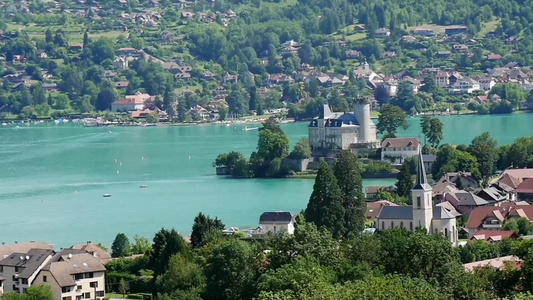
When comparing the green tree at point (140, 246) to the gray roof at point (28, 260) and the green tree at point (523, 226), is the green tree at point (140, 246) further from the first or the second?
the green tree at point (523, 226)

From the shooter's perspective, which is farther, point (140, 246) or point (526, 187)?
point (526, 187)

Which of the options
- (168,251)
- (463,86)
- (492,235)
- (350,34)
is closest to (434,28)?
(350,34)

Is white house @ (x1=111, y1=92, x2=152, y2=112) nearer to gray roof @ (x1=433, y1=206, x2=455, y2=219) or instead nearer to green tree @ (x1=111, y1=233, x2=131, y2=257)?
green tree @ (x1=111, y1=233, x2=131, y2=257)

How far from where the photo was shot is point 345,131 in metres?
34.3

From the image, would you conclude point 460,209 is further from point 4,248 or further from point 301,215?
point 4,248

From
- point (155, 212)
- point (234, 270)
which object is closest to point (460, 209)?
point (155, 212)

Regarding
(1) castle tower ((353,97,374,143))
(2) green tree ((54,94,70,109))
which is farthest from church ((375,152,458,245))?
(2) green tree ((54,94,70,109))

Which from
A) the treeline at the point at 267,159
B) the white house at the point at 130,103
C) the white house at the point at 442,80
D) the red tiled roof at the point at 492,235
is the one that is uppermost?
the white house at the point at 442,80

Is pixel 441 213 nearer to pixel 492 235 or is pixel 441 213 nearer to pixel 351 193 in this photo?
pixel 492 235

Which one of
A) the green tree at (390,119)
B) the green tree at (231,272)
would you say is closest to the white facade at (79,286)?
the green tree at (231,272)

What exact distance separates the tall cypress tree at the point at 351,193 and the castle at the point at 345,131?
1196 centimetres

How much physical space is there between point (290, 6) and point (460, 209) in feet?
208

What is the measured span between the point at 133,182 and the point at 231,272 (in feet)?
59.2

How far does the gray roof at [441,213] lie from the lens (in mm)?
19344
